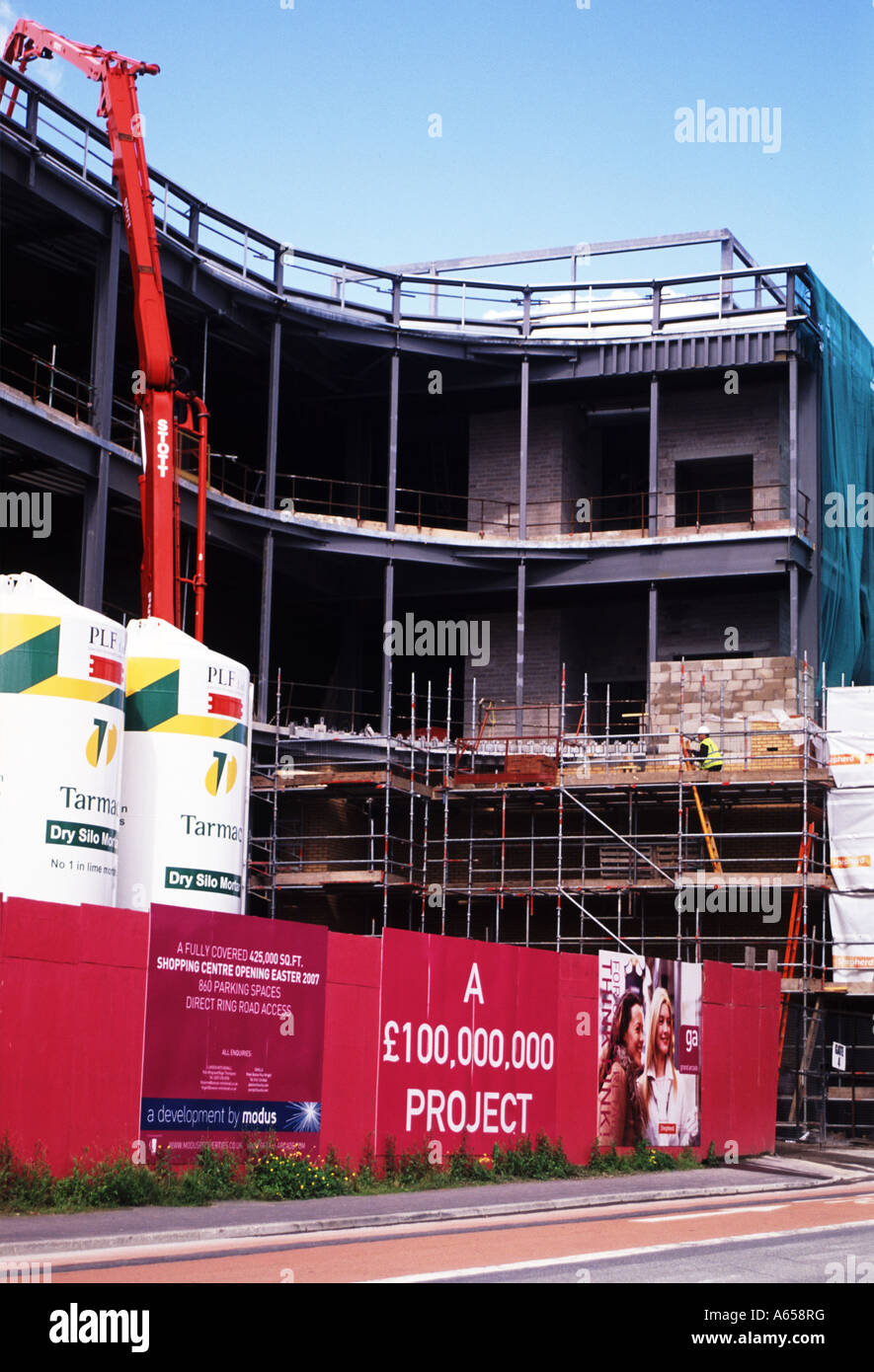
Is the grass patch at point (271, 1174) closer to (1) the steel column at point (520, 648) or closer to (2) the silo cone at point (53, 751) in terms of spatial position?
(2) the silo cone at point (53, 751)

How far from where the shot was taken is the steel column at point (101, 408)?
30.9m

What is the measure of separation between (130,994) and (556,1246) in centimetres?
461

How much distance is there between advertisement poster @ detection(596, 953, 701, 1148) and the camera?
2186 cm

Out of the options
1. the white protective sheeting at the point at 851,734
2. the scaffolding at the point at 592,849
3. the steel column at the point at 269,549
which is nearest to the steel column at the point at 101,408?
the steel column at the point at 269,549

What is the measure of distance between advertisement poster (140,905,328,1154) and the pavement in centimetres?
95

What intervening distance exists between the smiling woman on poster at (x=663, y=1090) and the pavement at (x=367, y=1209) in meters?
0.63

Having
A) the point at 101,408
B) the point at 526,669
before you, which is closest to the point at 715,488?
the point at 526,669

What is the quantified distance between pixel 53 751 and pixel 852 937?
58.8ft

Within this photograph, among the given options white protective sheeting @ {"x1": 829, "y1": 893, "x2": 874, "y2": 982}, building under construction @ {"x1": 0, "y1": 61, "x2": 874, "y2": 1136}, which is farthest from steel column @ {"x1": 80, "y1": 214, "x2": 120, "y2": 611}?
white protective sheeting @ {"x1": 829, "y1": 893, "x2": 874, "y2": 982}

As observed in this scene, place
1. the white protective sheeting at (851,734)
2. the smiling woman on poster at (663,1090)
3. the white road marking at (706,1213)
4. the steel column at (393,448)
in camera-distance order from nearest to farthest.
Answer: the white road marking at (706,1213) → the smiling woman on poster at (663,1090) → the white protective sheeting at (851,734) → the steel column at (393,448)

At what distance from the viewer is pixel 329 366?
4156cm

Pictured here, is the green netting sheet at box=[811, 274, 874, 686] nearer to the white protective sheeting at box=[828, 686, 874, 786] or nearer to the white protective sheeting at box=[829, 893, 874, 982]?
the white protective sheeting at box=[828, 686, 874, 786]
